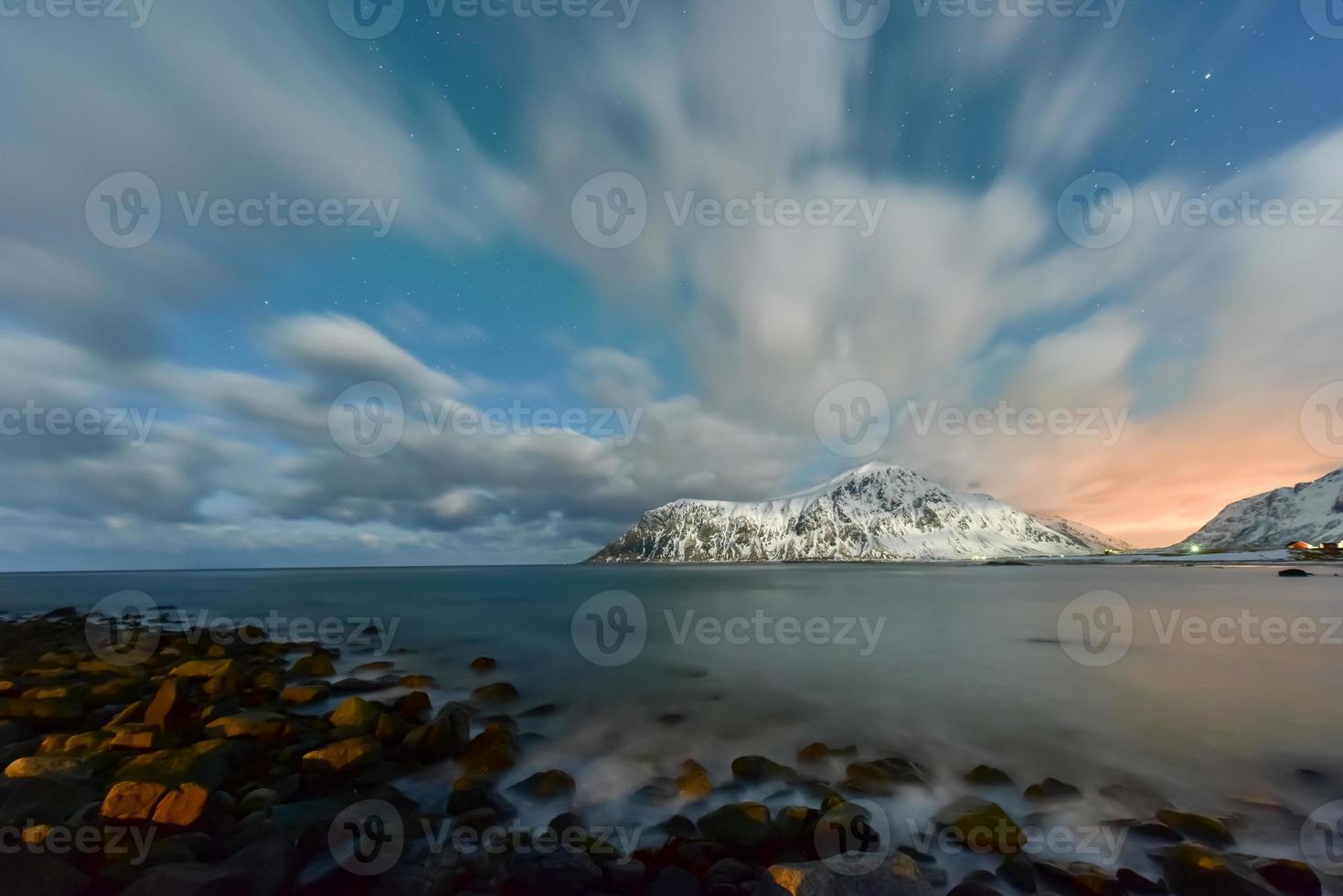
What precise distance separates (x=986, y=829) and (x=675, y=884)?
238 inches

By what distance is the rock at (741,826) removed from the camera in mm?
8719

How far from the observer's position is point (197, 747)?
10617 millimetres

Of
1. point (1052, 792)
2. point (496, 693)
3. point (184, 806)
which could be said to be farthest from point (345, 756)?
point (1052, 792)

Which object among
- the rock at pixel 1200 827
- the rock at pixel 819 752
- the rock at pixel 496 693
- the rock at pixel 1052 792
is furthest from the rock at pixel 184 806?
the rock at pixel 1200 827

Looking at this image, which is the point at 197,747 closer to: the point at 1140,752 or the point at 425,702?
the point at 425,702

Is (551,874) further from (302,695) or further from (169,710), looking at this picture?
(302,695)

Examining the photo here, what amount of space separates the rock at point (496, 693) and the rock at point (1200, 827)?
1880 centimetres

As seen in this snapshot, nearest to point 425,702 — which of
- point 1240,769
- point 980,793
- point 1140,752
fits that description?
point 980,793

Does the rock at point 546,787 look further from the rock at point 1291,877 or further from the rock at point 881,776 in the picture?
the rock at point 1291,877

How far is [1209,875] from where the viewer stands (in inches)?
293

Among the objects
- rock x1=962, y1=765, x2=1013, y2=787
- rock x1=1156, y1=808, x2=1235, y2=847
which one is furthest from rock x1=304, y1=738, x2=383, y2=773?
rock x1=1156, y1=808, x2=1235, y2=847

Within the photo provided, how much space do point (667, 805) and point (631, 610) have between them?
4858 centimetres

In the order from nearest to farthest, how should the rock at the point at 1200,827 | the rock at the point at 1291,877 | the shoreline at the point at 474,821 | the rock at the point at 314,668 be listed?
the shoreline at the point at 474,821 < the rock at the point at 1291,877 < the rock at the point at 1200,827 < the rock at the point at 314,668

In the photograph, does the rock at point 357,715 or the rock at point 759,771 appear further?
the rock at point 357,715
